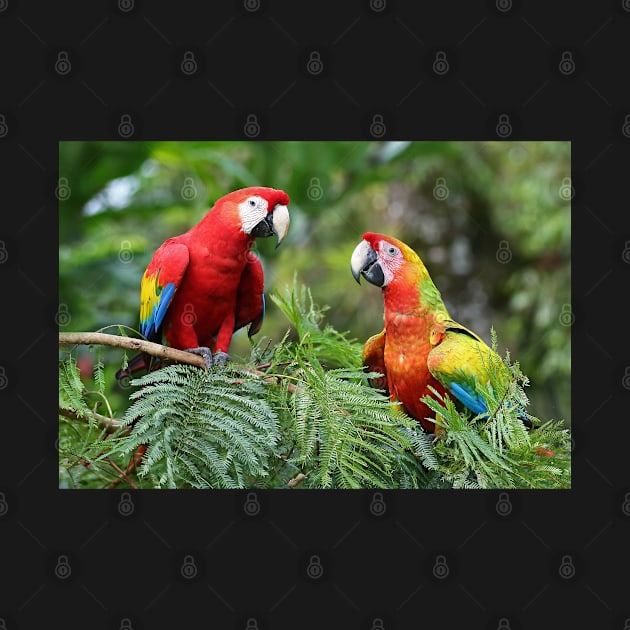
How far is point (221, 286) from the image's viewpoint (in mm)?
2449

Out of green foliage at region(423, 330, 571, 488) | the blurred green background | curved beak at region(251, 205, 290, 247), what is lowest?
green foliage at region(423, 330, 571, 488)

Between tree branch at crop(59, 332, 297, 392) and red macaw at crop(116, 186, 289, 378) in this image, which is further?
red macaw at crop(116, 186, 289, 378)

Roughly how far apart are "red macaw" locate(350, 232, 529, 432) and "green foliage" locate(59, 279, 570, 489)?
19cm

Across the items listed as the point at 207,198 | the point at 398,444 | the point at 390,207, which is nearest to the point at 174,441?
the point at 398,444

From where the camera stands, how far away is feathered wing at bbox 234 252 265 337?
2.56 m

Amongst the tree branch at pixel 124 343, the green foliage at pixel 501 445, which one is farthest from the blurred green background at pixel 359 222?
the green foliage at pixel 501 445

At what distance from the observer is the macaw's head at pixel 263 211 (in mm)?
2342

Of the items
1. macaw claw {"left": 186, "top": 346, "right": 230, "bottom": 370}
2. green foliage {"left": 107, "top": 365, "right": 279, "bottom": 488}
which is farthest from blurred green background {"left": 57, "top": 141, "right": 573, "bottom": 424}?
green foliage {"left": 107, "top": 365, "right": 279, "bottom": 488}

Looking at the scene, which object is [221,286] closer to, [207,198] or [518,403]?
[518,403]

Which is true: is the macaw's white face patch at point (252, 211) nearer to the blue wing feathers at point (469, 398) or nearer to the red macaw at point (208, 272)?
the red macaw at point (208, 272)

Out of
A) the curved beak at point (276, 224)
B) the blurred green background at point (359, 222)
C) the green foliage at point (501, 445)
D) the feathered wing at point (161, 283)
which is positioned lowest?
the green foliage at point (501, 445)

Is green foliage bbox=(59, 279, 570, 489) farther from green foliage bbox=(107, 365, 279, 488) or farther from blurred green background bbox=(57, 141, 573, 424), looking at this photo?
blurred green background bbox=(57, 141, 573, 424)
